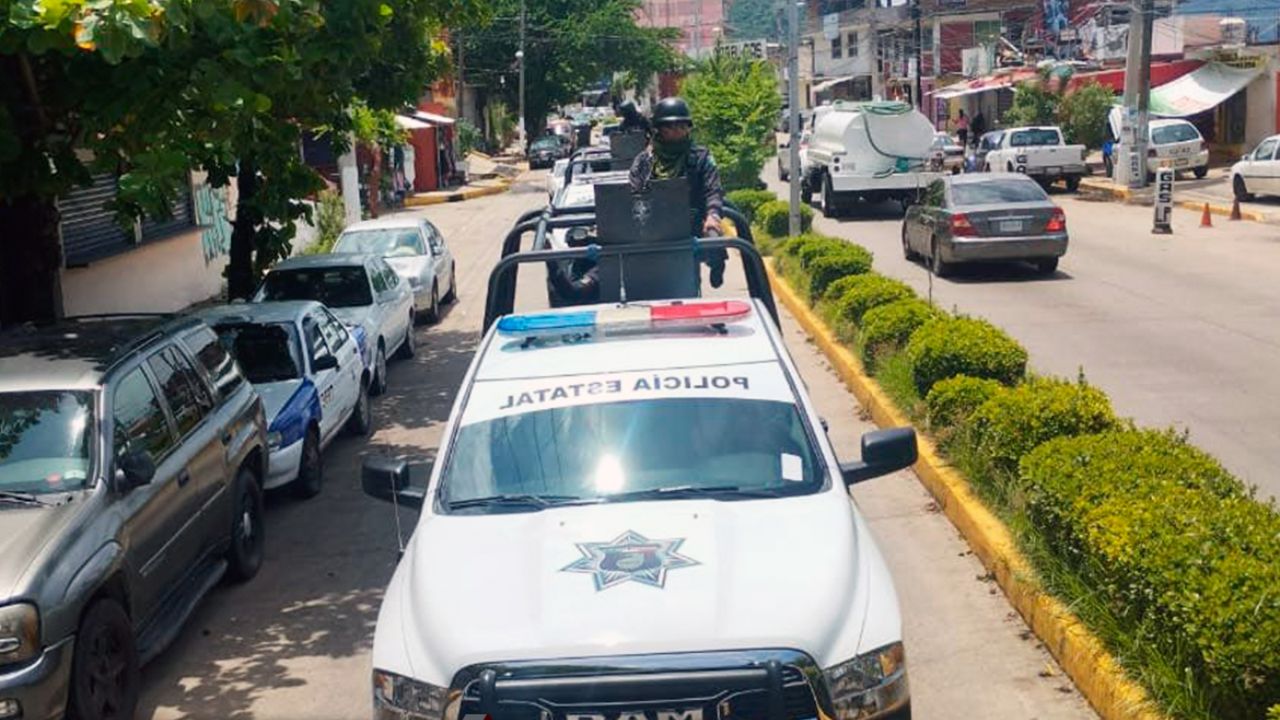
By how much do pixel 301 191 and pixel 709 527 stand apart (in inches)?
291

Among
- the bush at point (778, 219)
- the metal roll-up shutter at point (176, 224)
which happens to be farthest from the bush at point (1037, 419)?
the bush at point (778, 219)

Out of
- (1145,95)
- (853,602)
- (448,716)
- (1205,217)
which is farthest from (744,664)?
(1145,95)

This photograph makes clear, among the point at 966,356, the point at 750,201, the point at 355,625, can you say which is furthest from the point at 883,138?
the point at 355,625

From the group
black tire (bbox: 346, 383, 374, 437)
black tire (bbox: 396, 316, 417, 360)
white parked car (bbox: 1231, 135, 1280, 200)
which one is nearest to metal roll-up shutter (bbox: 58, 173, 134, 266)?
black tire (bbox: 396, 316, 417, 360)

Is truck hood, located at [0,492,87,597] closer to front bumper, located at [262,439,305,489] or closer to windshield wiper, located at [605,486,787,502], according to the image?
windshield wiper, located at [605,486,787,502]

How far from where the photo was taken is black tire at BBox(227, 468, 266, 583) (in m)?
8.58

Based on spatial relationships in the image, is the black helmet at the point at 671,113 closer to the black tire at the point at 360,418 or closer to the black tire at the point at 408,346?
the black tire at the point at 360,418

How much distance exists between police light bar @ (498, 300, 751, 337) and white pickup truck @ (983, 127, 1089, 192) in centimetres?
3105

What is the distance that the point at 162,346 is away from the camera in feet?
26.5

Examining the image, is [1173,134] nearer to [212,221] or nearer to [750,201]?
[750,201]

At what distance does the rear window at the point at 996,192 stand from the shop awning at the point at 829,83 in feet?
209

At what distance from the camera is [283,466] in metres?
10.2

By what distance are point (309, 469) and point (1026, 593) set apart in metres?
5.85

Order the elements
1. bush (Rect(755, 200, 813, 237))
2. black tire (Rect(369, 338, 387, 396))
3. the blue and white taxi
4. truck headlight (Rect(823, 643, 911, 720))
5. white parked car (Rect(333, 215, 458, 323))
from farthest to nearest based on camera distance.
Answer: bush (Rect(755, 200, 813, 237))
white parked car (Rect(333, 215, 458, 323))
black tire (Rect(369, 338, 387, 396))
the blue and white taxi
truck headlight (Rect(823, 643, 911, 720))
